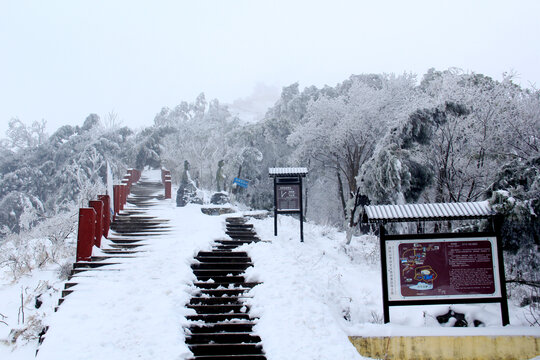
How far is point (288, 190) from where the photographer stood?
12445 millimetres

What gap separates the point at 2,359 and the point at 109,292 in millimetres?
1837

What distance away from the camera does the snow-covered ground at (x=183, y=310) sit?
5.97 m

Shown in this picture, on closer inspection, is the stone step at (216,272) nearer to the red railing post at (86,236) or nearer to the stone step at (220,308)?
the stone step at (220,308)

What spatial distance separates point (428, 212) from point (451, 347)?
2.24 m

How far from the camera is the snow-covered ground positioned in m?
5.97

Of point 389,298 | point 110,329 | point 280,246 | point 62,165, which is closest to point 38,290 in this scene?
point 110,329

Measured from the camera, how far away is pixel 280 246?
1092 cm

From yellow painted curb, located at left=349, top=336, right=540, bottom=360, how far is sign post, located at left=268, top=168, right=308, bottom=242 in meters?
Answer: 6.01

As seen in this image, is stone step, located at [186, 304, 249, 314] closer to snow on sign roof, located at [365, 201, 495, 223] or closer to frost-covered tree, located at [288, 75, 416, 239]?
snow on sign roof, located at [365, 201, 495, 223]

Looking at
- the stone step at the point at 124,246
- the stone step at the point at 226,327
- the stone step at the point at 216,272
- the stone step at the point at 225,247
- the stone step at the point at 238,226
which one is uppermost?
the stone step at the point at 238,226

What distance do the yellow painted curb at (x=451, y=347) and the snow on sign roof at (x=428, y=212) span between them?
6.45 ft

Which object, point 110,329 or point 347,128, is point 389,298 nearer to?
point 110,329

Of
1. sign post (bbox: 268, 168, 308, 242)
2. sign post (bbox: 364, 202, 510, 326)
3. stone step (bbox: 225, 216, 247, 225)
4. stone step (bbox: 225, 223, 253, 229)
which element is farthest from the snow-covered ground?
stone step (bbox: 225, 216, 247, 225)

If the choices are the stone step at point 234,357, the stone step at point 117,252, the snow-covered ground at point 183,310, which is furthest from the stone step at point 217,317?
the stone step at point 117,252
